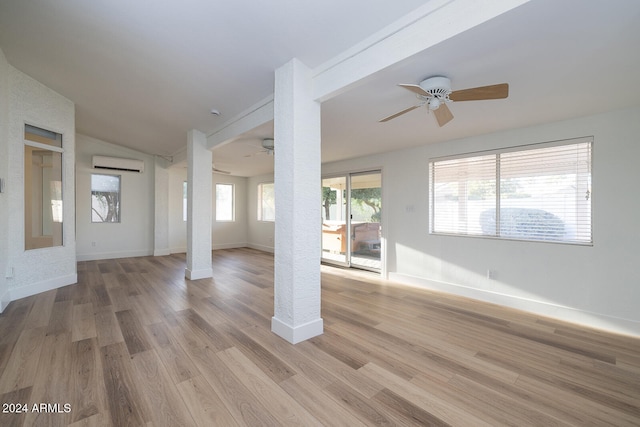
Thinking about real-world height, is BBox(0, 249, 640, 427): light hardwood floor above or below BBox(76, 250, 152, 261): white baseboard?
below

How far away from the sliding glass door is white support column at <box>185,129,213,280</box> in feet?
8.91

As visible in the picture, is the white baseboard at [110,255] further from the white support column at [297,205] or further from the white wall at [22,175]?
the white support column at [297,205]

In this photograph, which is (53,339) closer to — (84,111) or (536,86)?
(84,111)

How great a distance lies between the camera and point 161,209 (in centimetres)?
728

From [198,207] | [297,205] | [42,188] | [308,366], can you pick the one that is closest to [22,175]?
[42,188]

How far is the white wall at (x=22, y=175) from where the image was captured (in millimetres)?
3365

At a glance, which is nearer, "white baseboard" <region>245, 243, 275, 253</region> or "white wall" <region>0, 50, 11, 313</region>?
"white wall" <region>0, 50, 11, 313</region>

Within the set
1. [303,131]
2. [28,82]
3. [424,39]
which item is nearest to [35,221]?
[28,82]

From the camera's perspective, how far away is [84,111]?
4555 millimetres

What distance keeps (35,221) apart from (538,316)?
6944 millimetres

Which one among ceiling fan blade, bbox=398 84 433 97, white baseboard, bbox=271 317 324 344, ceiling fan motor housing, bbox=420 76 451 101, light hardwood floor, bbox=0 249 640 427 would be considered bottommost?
light hardwood floor, bbox=0 249 640 427

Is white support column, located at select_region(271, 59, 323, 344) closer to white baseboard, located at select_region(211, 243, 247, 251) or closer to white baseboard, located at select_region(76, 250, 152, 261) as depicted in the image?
white baseboard, located at select_region(76, 250, 152, 261)

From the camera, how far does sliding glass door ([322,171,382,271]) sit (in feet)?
18.2

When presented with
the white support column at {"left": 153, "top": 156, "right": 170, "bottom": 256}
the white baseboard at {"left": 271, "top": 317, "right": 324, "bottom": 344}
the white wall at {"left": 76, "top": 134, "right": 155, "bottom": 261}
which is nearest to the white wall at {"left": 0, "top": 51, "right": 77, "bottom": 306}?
the white wall at {"left": 76, "top": 134, "right": 155, "bottom": 261}
